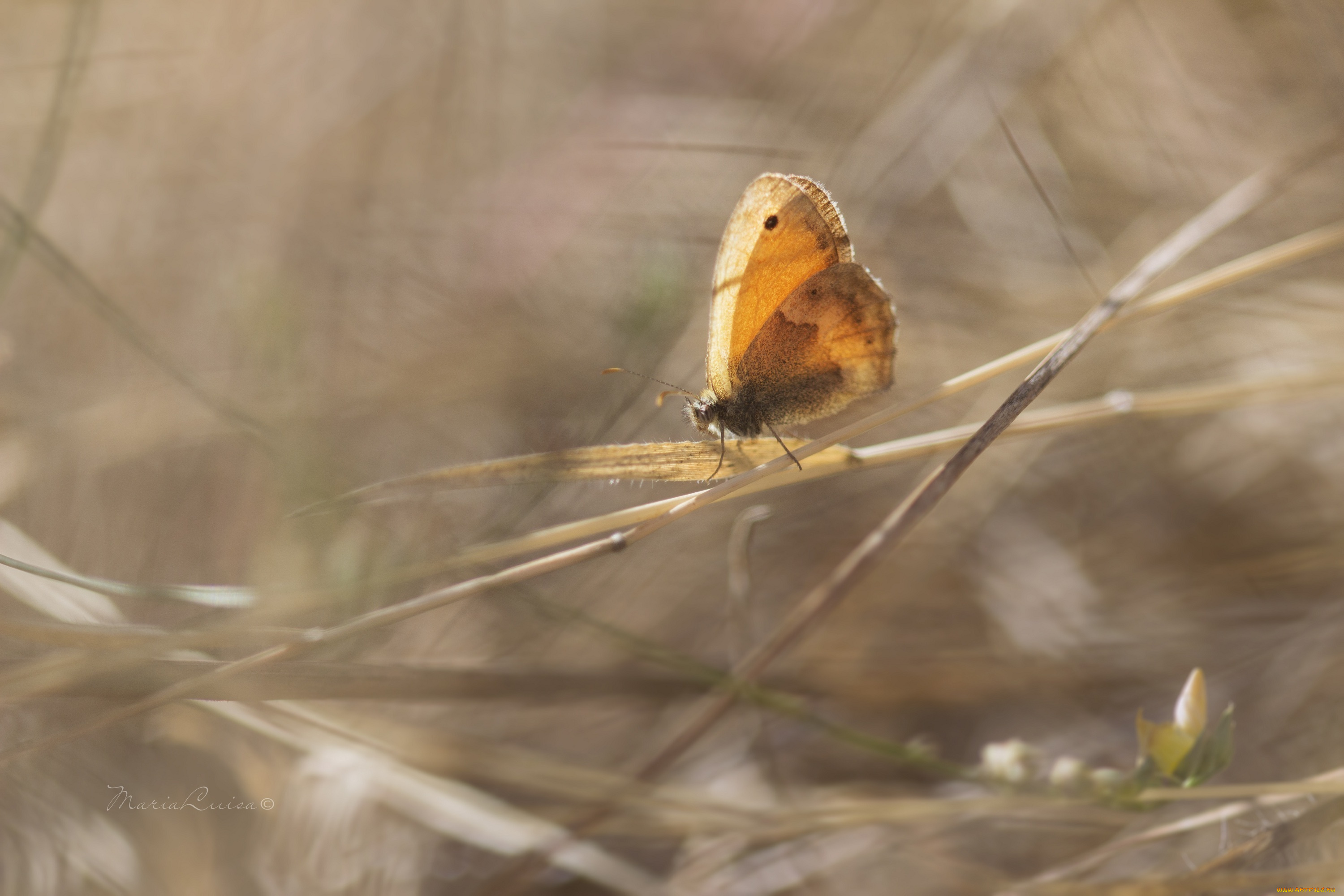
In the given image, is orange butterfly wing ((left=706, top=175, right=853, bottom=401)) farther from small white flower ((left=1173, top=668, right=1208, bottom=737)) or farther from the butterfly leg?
small white flower ((left=1173, top=668, right=1208, bottom=737))

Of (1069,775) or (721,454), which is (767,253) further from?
(1069,775)

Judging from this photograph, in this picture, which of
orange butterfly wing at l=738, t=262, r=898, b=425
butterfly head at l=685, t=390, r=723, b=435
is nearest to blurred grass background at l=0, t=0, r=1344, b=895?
butterfly head at l=685, t=390, r=723, b=435

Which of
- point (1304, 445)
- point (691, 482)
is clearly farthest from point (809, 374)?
point (1304, 445)

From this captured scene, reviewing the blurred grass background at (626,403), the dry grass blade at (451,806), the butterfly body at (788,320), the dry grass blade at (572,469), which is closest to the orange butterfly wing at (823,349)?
the butterfly body at (788,320)

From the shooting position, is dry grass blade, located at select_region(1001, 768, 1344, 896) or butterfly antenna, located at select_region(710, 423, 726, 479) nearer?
dry grass blade, located at select_region(1001, 768, 1344, 896)

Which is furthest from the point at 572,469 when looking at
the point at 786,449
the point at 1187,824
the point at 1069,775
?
the point at 1187,824

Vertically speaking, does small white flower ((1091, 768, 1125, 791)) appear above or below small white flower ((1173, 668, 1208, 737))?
below
